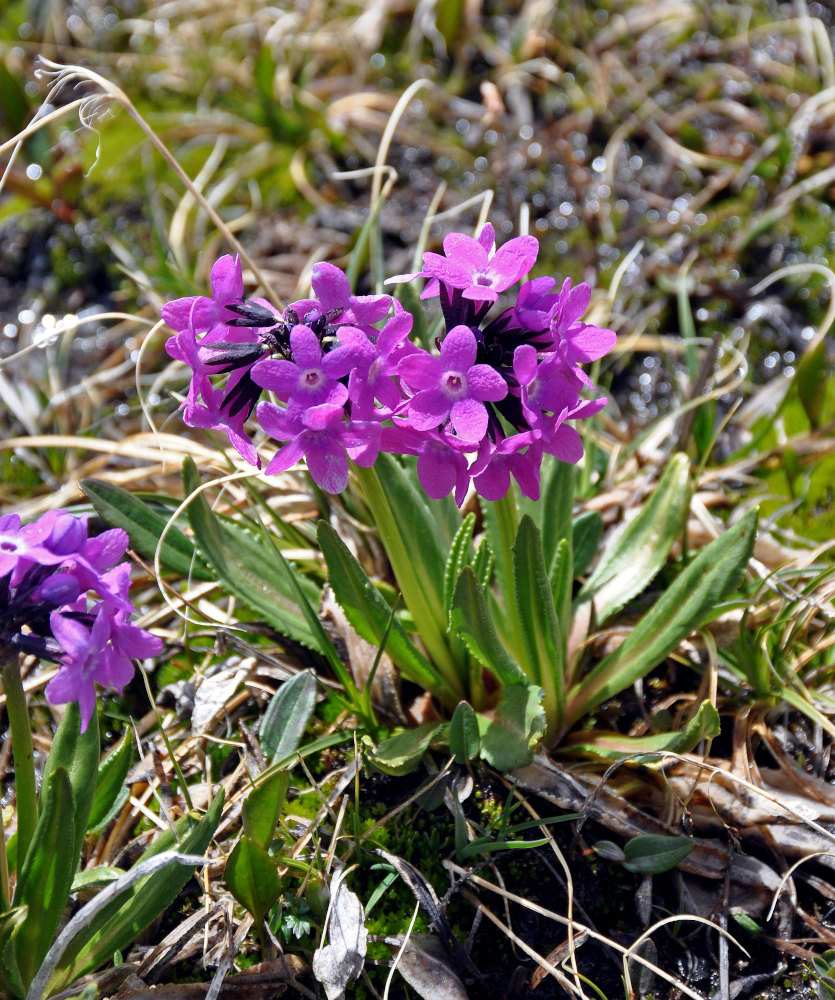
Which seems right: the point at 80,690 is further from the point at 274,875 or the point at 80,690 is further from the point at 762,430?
the point at 762,430

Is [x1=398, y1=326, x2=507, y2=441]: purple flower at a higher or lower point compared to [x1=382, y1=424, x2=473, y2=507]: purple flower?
higher

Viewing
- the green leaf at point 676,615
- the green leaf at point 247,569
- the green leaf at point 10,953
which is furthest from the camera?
the green leaf at point 247,569

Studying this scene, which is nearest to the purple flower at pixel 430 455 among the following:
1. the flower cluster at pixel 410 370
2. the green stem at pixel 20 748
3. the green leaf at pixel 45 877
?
the flower cluster at pixel 410 370

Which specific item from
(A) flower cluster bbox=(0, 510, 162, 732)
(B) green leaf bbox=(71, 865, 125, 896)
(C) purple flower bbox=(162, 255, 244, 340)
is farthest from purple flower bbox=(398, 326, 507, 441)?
(B) green leaf bbox=(71, 865, 125, 896)

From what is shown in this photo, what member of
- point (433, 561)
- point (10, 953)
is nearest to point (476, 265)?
point (433, 561)

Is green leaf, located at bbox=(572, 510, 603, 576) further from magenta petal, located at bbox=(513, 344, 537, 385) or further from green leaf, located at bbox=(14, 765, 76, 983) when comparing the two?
green leaf, located at bbox=(14, 765, 76, 983)

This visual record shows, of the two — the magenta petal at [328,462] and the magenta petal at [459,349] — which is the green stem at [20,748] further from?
the magenta petal at [459,349]
